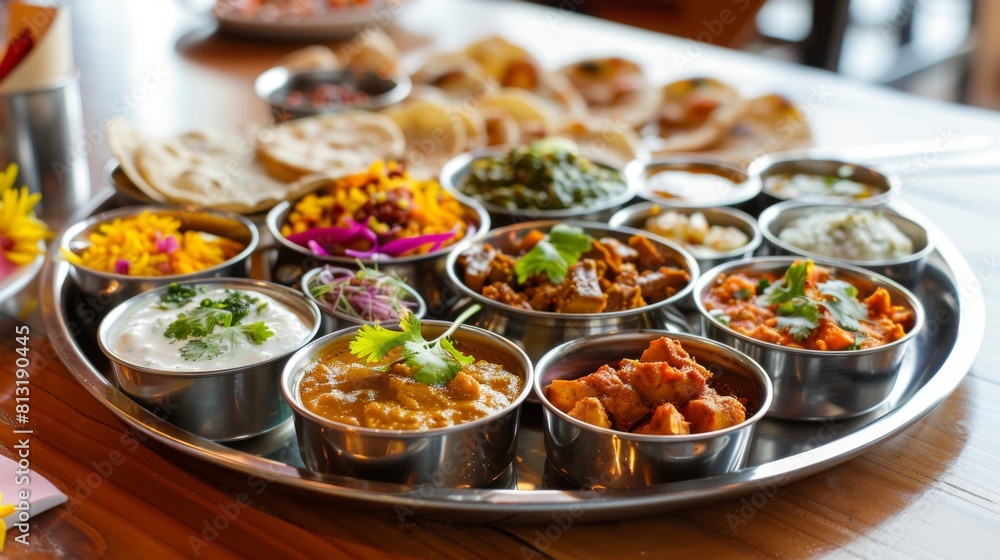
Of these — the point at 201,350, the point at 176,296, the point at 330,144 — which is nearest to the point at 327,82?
the point at 330,144

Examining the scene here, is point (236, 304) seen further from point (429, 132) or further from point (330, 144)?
point (429, 132)

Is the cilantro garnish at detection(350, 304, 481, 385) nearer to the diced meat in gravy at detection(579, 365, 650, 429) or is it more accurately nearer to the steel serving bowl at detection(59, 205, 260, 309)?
the diced meat in gravy at detection(579, 365, 650, 429)

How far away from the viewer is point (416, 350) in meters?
2.18

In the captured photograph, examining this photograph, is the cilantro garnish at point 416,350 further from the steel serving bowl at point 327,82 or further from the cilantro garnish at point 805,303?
the steel serving bowl at point 327,82

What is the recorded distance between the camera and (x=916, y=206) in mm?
3715

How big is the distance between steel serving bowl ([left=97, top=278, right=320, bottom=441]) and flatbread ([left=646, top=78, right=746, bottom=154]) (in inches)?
94.1

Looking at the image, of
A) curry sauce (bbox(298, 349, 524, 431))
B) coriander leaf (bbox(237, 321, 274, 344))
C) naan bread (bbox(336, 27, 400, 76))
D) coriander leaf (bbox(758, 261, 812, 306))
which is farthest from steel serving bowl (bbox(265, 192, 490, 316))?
naan bread (bbox(336, 27, 400, 76))

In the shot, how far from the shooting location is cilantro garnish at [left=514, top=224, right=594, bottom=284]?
2704 mm

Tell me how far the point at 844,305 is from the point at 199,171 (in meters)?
2.34

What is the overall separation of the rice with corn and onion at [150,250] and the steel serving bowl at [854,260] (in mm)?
1799

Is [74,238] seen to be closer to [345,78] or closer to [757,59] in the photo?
[345,78]

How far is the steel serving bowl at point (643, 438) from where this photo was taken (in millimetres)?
1961

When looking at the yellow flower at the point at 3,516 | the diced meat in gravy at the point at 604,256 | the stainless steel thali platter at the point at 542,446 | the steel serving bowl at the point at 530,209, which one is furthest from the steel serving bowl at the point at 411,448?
the steel serving bowl at the point at 530,209

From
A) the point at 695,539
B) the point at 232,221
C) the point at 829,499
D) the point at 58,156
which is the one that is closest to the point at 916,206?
the point at 829,499
